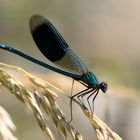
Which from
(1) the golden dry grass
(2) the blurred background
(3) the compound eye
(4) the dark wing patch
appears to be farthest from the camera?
(2) the blurred background

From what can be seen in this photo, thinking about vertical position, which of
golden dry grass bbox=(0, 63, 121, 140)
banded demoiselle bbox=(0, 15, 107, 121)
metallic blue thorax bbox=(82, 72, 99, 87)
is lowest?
golden dry grass bbox=(0, 63, 121, 140)

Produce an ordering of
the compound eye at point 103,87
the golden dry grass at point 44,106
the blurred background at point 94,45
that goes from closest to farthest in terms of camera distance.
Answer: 1. the golden dry grass at point 44,106
2. the compound eye at point 103,87
3. the blurred background at point 94,45

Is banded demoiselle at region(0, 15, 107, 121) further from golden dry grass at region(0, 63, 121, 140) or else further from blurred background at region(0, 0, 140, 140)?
golden dry grass at region(0, 63, 121, 140)

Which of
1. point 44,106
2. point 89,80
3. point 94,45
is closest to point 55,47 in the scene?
point 89,80

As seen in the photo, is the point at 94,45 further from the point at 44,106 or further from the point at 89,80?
the point at 44,106

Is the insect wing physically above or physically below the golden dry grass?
above

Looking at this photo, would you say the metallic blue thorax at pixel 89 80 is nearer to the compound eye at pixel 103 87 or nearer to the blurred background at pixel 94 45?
the compound eye at pixel 103 87

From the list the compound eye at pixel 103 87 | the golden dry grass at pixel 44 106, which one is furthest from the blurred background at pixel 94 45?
the golden dry grass at pixel 44 106

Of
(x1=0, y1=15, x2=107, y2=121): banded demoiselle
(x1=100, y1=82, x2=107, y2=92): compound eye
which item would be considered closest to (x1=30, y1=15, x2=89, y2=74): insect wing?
(x1=0, y1=15, x2=107, y2=121): banded demoiselle

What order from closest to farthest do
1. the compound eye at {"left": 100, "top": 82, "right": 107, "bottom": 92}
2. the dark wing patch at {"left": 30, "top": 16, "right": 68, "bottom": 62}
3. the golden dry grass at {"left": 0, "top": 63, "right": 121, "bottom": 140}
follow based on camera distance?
the golden dry grass at {"left": 0, "top": 63, "right": 121, "bottom": 140} → the dark wing patch at {"left": 30, "top": 16, "right": 68, "bottom": 62} → the compound eye at {"left": 100, "top": 82, "right": 107, "bottom": 92}

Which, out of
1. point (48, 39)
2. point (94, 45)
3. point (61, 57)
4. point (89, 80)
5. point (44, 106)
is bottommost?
point (44, 106)
